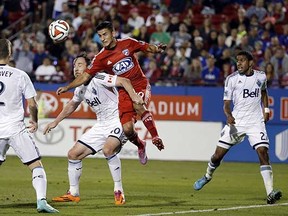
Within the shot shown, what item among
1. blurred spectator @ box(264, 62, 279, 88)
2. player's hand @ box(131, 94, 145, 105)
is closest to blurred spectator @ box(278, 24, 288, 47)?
blurred spectator @ box(264, 62, 279, 88)

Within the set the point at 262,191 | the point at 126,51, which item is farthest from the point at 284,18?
the point at 126,51

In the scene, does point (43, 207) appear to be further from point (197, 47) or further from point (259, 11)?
point (259, 11)

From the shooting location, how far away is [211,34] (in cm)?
2645

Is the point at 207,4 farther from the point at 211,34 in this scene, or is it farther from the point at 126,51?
the point at 126,51

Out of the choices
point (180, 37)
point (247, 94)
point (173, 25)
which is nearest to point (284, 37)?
point (180, 37)

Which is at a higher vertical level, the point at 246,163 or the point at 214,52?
the point at 214,52

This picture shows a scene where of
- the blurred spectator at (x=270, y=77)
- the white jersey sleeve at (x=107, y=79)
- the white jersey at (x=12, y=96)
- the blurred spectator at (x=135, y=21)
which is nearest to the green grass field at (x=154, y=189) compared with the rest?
the white jersey at (x=12, y=96)

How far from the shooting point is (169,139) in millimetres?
23984

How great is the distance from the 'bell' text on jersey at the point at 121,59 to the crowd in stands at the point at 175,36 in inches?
395

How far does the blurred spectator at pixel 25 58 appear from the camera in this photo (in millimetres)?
26547

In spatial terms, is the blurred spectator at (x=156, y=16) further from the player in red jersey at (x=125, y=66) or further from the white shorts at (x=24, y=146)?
the white shorts at (x=24, y=146)

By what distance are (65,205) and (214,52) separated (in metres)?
12.9

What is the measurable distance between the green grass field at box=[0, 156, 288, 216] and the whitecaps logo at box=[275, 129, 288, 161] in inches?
22.4

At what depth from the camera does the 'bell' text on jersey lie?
1418 centimetres
